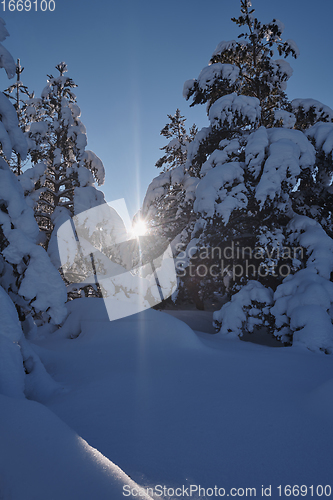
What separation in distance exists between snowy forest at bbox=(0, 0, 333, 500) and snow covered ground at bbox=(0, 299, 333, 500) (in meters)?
0.02

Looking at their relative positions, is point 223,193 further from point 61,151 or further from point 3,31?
point 61,151

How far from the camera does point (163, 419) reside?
9.69 feet

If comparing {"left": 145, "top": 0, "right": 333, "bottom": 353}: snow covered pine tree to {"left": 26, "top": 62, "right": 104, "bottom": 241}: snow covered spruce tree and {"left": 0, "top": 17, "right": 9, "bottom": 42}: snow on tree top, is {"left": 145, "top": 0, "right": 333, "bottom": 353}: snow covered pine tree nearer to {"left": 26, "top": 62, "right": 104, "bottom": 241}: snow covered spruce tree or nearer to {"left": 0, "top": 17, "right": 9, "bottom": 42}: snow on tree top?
{"left": 26, "top": 62, "right": 104, "bottom": 241}: snow covered spruce tree

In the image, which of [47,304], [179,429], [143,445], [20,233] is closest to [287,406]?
[179,429]

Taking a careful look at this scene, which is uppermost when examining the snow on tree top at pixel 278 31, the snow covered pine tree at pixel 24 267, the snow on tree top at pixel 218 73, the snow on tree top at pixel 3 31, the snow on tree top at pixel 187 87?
the snow on tree top at pixel 278 31

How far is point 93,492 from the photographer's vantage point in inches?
62.2

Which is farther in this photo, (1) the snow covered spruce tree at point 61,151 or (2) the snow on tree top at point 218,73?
(1) the snow covered spruce tree at point 61,151

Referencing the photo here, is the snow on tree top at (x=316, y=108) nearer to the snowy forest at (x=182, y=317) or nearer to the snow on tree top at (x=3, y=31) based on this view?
the snowy forest at (x=182, y=317)

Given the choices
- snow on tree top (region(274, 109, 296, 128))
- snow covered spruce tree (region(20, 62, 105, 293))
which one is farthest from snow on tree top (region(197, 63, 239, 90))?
snow covered spruce tree (region(20, 62, 105, 293))

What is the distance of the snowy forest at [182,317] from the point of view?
214 centimetres

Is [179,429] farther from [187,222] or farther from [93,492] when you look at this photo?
[187,222]

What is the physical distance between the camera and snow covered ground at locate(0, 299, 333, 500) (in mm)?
1788

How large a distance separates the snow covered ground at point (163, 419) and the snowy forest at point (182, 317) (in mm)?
16

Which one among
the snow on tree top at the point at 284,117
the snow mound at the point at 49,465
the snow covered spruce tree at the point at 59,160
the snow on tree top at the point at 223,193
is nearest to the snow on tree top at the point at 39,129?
A: the snow covered spruce tree at the point at 59,160
